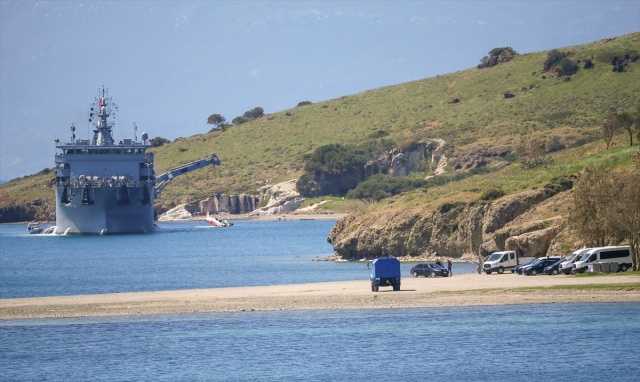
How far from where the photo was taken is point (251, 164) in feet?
634

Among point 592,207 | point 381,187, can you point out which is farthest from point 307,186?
point 592,207

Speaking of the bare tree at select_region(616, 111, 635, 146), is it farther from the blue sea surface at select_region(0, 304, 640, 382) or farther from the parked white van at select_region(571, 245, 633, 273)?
the blue sea surface at select_region(0, 304, 640, 382)

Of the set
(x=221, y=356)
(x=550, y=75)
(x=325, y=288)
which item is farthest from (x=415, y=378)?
(x=550, y=75)

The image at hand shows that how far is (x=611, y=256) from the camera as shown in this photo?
5056 centimetres

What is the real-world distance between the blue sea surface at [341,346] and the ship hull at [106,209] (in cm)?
8769

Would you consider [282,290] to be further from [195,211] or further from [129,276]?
[195,211]

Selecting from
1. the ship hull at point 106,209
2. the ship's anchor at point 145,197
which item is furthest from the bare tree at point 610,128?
the ship hull at point 106,209

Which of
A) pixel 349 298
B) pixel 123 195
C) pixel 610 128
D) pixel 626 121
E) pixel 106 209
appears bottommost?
pixel 349 298

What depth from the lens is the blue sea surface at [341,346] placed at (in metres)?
32.8

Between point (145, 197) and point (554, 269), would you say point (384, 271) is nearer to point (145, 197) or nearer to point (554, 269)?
point (554, 269)

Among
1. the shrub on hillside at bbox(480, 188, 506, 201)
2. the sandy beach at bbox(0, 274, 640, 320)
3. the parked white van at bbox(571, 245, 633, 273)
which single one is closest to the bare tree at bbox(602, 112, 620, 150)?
the shrub on hillside at bbox(480, 188, 506, 201)

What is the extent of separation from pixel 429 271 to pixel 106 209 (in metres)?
80.5

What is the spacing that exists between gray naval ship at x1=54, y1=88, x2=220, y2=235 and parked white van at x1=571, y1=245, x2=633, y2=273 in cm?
8755

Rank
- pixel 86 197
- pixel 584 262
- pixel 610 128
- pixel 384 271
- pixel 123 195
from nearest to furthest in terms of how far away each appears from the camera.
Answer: pixel 384 271 < pixel 584 262 < pixel 610 128 < pixel 86 197 < pixel 123 195
